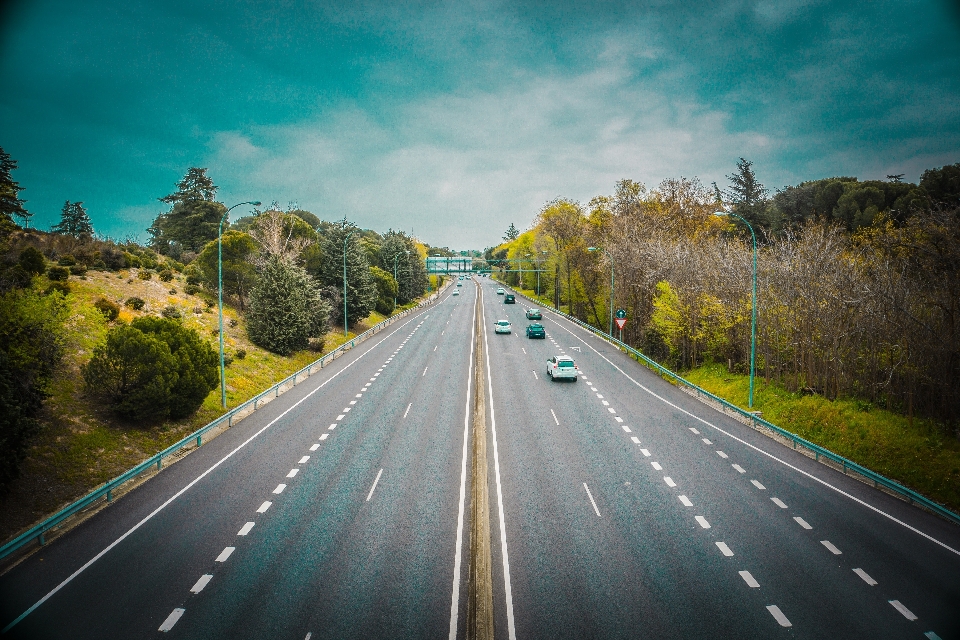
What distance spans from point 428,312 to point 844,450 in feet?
186

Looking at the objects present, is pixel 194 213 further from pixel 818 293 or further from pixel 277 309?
pixel 818 293

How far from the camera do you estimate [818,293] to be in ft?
70.3

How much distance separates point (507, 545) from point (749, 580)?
5.08 m

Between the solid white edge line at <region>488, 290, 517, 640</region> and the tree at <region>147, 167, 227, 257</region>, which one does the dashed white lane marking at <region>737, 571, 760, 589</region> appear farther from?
the tree at <region>147, 167, 227, 257</region>

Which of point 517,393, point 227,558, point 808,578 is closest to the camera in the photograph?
point 808,578

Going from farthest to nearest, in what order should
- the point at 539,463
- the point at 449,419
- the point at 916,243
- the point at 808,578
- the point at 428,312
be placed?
the point at 428,312 < the point at 449,419 < the point at 916,243 < the point at 539,463 < the point at 808,578

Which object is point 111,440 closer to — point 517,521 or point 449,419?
point 449,419

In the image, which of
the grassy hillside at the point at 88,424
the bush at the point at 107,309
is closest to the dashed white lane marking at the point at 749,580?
the grassy hillside at the point at 88,424

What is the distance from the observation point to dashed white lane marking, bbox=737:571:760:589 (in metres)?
9.38

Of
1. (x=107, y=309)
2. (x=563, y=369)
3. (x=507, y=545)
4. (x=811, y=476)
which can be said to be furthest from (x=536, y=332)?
(x=507, y=545)

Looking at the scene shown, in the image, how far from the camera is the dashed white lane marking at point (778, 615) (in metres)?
8.31

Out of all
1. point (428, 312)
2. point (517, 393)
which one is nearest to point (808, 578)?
point (517, 393)

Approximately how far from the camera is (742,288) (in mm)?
26312

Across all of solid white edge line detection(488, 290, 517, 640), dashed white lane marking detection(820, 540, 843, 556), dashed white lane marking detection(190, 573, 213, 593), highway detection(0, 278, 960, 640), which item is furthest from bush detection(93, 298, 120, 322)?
dashed white lane marking detection(820, 540, 843, 556)
